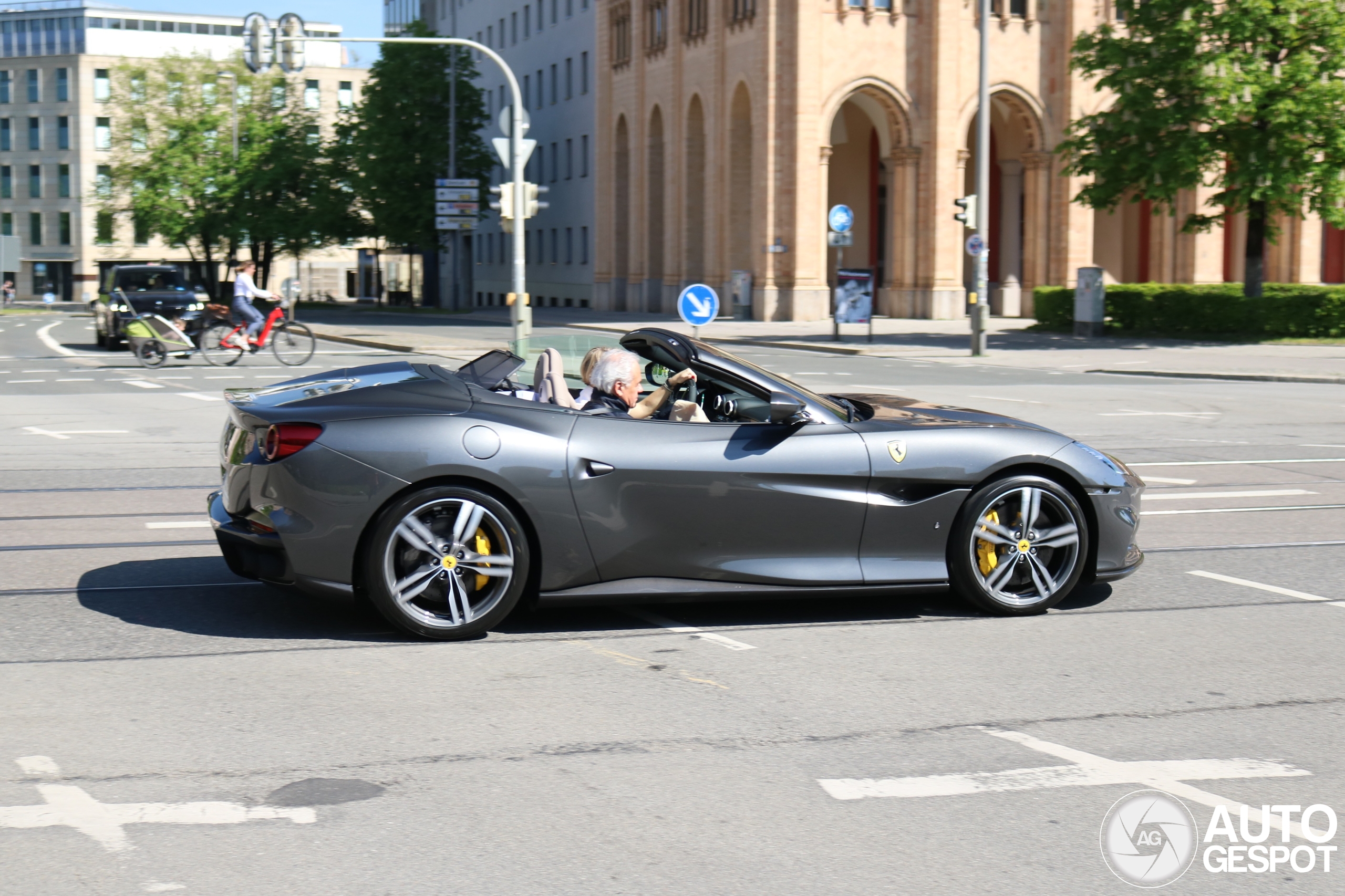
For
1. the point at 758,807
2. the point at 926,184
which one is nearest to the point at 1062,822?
the point at 758,807

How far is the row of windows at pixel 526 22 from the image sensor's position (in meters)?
71.9

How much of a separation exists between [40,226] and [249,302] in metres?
87.7

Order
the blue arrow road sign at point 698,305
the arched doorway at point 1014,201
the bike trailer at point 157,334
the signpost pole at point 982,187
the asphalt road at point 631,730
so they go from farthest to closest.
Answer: the arched doorway at point 1014,201 → the signpost pole at point 982,187 → the bike trailer at point 157,334 → the blue arrow road sign at point 698,305 → the asphalt road at point 631,730

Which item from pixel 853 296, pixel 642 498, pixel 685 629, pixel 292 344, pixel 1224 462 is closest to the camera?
pixel 642 498

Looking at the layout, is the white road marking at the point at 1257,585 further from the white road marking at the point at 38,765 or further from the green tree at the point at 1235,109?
the green tree at the point at 1235,109

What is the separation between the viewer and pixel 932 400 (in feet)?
64.8

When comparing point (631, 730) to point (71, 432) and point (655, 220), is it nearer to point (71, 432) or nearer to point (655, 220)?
point (71, 432)

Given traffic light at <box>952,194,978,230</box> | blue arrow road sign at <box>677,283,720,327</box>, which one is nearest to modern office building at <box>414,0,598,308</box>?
traffic light at <box>952,194,978,230</box>

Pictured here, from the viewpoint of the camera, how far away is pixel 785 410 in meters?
6.45

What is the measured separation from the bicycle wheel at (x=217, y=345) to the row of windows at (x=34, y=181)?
85.6 metres

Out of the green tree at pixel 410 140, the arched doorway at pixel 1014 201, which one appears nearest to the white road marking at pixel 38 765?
the arched doorway at pixel 1014 201

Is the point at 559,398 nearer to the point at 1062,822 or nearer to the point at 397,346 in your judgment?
the point at 1062,822

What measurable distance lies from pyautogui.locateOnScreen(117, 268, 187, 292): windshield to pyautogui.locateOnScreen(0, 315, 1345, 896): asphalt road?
23353 millimetres

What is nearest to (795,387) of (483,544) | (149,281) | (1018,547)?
(1018,547)
